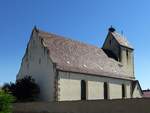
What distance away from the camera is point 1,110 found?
2606 centimetres

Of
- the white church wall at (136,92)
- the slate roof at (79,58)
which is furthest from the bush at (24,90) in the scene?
the white church wall at (136,92)

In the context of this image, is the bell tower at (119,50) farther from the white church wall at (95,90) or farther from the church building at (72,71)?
the white church wall at (95,90)

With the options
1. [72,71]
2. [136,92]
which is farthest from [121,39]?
[72,71]

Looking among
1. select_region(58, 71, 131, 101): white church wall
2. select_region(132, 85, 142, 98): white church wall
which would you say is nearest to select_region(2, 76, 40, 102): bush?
select_region(58, 71, 131, 101): white church wall

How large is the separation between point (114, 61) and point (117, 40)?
169 inches

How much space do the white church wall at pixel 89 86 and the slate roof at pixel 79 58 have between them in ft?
2.01

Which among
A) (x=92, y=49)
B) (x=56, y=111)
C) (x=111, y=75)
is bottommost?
(x=56, y=111)

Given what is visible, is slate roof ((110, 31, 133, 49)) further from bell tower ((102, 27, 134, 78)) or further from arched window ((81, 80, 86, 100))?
arched window ((81, 80, 86, 100))

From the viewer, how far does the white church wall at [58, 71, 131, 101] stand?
35.9m

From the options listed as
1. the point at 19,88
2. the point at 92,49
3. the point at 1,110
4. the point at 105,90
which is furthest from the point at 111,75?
the point at 1,110

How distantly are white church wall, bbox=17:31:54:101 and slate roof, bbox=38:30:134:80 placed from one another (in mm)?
888

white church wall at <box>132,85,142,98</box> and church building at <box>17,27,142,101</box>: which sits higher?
church building at <box>17,27,142,101</box>

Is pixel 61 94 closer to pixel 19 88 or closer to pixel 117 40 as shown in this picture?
pixel 19 88

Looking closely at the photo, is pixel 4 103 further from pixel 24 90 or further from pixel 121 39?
pixel 121 39
